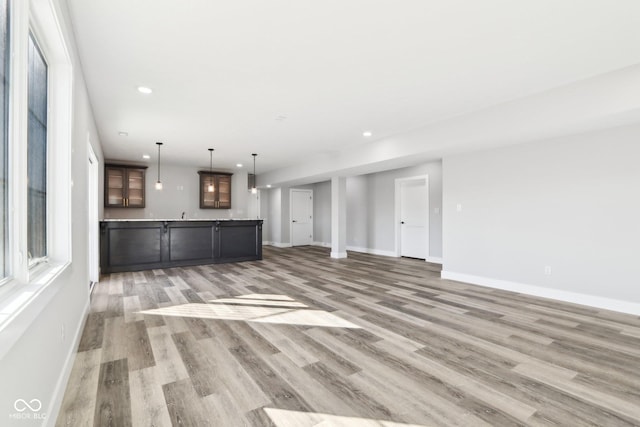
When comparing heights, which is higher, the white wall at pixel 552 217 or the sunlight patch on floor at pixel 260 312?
the white wall at pixel 552 217

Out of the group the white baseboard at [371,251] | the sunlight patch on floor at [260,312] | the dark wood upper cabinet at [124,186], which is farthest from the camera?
the white baseboard at [371,251]

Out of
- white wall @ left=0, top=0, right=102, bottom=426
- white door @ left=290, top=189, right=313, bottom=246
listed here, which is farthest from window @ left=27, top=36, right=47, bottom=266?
white door @ left=290, top=189, right=313, bottom=246

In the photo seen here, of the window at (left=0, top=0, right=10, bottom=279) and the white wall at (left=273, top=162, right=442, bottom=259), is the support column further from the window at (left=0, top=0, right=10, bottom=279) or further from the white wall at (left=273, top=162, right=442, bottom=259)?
the window at (left=0, top=0, right=10, bottom=279)

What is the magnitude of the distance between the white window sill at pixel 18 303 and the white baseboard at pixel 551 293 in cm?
534

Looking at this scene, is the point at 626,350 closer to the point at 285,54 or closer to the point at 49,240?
the point at 285,54

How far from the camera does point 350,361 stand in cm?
246

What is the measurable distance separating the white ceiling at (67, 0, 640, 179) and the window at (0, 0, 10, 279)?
104 cm

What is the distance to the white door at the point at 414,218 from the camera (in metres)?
7.96

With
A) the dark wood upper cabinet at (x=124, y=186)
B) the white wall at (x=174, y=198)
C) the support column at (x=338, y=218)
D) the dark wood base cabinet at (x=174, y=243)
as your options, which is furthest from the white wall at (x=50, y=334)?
the support column at (x=338, y=218)

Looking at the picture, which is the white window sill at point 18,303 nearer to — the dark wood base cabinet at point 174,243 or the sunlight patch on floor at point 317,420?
the sunlight patch on floor at point 317,420

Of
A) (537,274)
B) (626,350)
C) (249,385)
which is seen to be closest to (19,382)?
(249,385)

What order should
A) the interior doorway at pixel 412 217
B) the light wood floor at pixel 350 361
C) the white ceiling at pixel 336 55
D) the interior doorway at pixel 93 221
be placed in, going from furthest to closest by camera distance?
the interior doorway at pixel 412 217 < the interior doorway at pixel 93 221 < the white ceiling at pixel 336 55 < the light wood floor at pixel 350 361

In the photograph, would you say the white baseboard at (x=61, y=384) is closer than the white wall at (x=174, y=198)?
Yes

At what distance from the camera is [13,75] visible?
4.58ft
